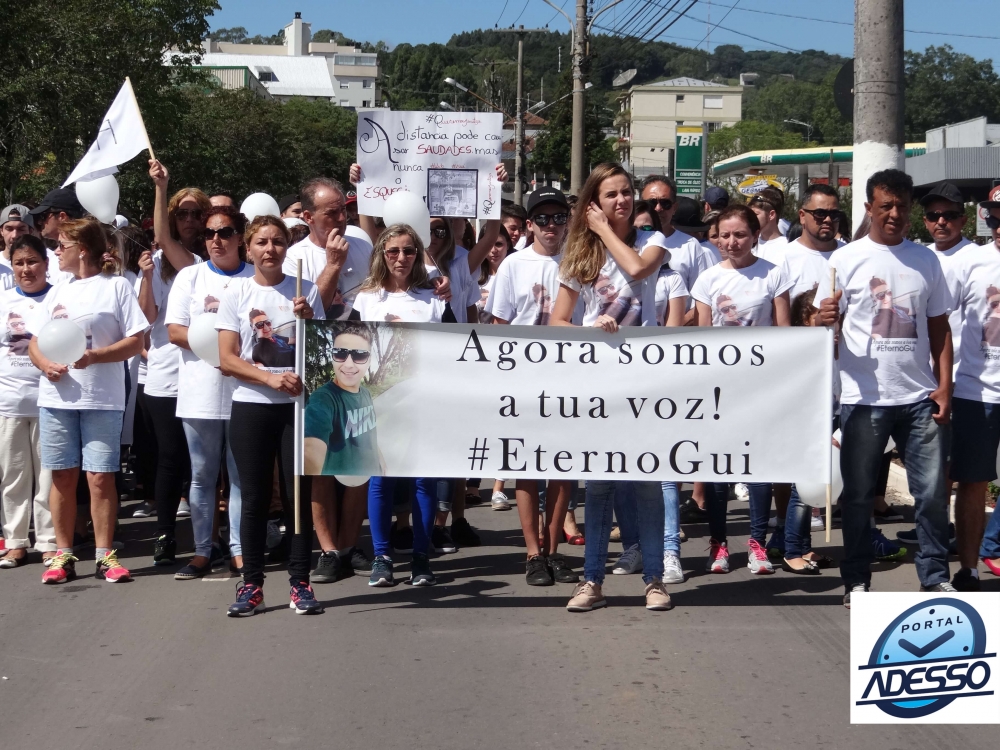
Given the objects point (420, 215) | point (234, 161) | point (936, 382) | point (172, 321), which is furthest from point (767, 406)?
point (234, 161)

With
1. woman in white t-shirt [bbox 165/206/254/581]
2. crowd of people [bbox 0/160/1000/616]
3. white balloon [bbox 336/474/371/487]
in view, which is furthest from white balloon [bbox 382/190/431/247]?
white balloon [bbox 336/474/371/487]

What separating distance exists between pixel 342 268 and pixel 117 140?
68.7 inches

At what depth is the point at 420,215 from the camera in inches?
289

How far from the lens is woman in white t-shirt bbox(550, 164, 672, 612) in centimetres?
635

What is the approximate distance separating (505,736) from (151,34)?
28.5m

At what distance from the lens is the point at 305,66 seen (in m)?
139

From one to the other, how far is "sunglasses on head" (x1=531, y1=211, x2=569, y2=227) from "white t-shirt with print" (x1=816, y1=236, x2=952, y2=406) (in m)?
2.01

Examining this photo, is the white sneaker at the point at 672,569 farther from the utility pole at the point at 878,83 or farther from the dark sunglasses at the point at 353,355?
the utility pole at the point at 878,83

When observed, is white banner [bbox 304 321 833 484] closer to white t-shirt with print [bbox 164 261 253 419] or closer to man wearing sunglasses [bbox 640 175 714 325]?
white t-shirt with print [bbox 164 261 253 419]

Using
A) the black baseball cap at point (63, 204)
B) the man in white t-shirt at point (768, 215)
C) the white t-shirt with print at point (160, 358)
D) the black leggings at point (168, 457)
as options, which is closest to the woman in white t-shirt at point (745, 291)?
the man in white t-shirt at point (768, 215)

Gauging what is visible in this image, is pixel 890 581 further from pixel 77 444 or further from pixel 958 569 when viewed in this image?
pixel 77 444

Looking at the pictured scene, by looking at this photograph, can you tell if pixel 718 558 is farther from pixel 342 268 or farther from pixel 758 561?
pixel 342 268

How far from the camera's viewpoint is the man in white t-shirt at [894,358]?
6129mm

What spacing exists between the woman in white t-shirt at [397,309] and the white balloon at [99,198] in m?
2.06
